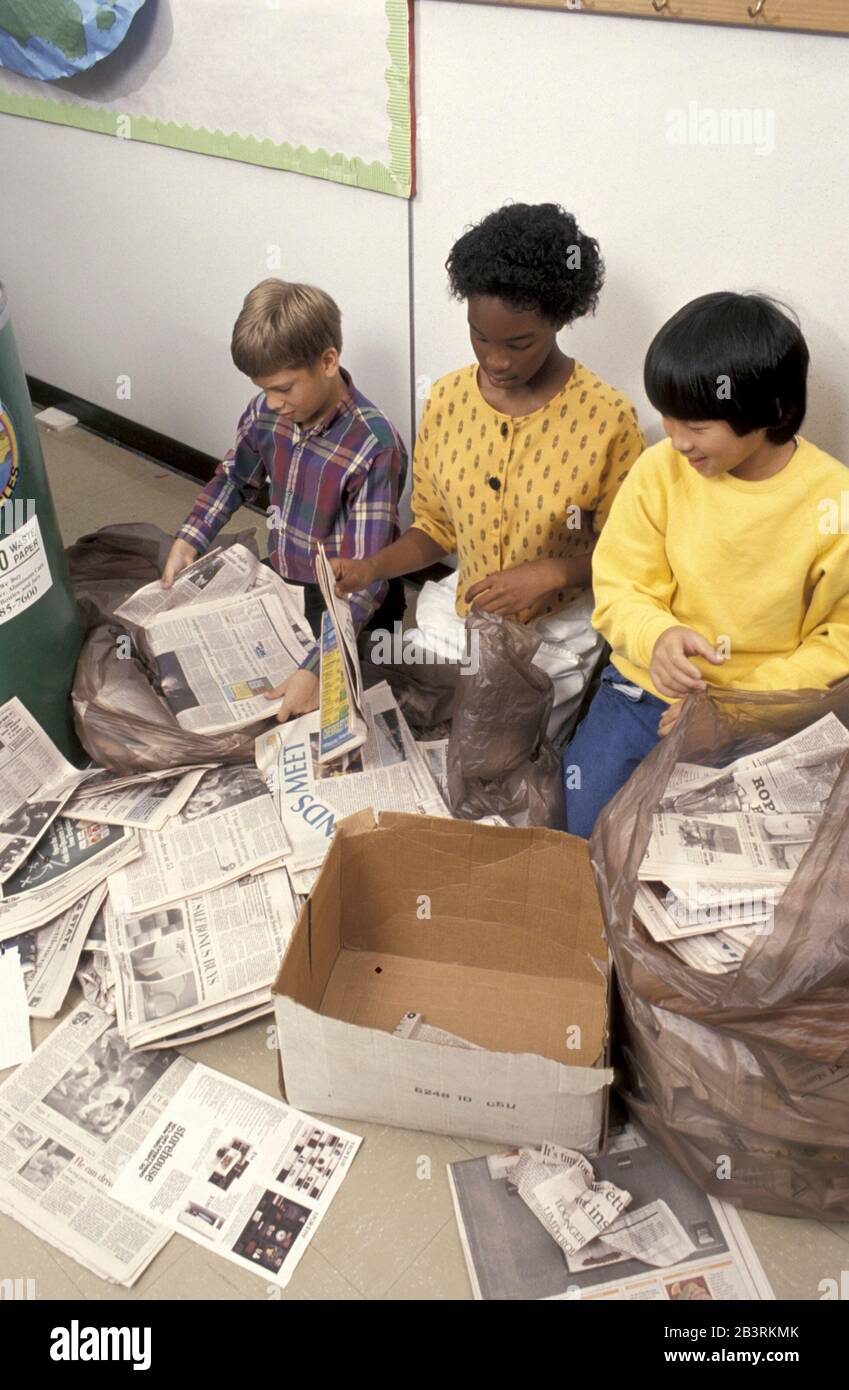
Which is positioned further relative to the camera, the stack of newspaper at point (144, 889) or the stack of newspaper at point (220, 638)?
the stack of newspaper at point (220, 638)

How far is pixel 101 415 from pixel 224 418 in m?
0.59

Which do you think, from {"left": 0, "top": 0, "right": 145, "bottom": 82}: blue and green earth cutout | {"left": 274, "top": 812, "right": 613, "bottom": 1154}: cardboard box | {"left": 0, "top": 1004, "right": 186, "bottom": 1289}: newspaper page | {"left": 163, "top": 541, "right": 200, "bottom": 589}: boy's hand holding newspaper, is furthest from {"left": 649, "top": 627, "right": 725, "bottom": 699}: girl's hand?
{"left": 0, "top": 0, "right": 145, "bottom": 82}: blue and green earth cutout

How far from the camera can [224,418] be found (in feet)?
8.39

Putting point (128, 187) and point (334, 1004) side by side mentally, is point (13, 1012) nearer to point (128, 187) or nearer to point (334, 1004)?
point (334, 1004)

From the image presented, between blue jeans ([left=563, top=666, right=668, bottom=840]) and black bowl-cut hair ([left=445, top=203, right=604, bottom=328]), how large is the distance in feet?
1.81

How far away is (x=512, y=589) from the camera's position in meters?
1.54

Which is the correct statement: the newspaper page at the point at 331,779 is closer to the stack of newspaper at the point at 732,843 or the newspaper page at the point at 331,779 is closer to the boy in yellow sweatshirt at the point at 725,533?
the boy in yellow sweatshirt at the point at 725,533

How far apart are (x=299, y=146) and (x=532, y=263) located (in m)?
0.86

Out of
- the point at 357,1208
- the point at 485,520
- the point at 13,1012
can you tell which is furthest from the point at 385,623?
the point at 357,1208

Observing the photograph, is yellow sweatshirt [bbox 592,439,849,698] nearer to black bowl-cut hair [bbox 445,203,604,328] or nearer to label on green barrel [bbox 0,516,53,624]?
black bowl-cut hair [bbox 445,203,604,328]

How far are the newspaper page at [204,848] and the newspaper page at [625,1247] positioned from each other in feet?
1.80

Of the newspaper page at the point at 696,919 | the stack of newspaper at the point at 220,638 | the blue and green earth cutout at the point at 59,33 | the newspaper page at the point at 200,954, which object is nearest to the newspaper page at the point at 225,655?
the stack of newspaper at the point at 220,638

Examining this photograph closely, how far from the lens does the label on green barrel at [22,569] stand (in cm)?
155

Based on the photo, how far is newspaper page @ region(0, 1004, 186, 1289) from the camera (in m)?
1.22
